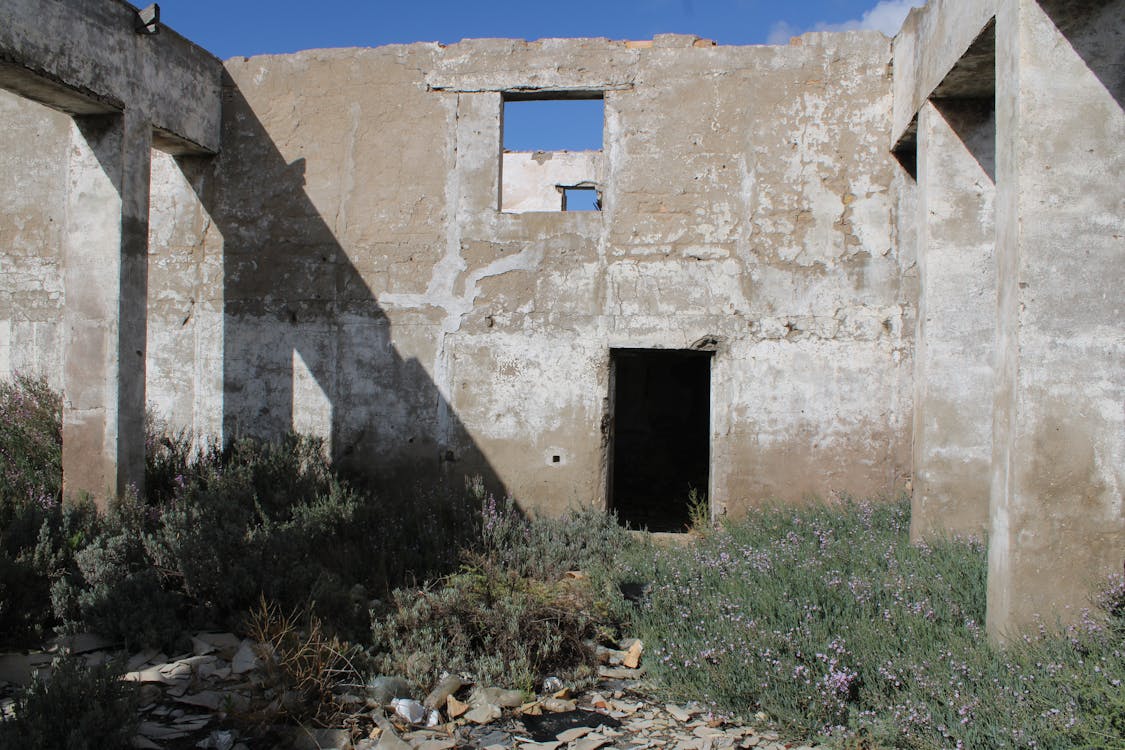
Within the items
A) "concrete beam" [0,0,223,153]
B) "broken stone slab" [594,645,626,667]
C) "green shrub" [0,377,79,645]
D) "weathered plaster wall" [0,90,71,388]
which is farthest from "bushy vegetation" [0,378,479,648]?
"concrete beam" [0,0,223,153]

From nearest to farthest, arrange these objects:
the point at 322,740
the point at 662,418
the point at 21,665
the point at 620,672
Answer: the point at 322,740 → the point at 21,665 → the point at 620,672 → the point at 662,418

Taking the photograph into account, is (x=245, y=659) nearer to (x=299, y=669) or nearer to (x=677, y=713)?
(x=299, y=669)

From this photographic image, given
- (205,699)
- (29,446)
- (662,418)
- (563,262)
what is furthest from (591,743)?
(662,418)

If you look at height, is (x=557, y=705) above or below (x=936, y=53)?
below

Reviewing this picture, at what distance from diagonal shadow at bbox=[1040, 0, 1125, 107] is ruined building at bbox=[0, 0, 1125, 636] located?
1332 mm

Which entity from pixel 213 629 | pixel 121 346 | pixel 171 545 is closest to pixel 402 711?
pixel 213 629

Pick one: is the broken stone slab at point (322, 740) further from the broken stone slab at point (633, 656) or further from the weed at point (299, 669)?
the broken stone slab at point (633, 656)

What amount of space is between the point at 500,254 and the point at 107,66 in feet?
10.9

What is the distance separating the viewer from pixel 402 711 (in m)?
4.03

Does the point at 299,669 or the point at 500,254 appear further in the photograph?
the point at 500,254

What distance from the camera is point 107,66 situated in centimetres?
623

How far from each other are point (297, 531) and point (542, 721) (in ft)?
8.54

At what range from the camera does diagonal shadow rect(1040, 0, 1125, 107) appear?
156 inches

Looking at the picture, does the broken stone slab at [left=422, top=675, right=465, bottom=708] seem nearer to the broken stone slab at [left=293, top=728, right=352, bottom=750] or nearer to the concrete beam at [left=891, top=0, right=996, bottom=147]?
the broken stone slab at [left=293, top=728, right=352, bottom=750]
